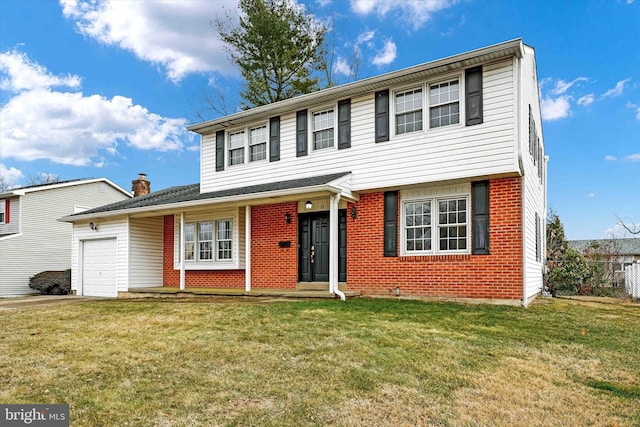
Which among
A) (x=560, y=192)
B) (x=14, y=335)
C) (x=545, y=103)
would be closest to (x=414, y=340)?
(x=14, y=335)

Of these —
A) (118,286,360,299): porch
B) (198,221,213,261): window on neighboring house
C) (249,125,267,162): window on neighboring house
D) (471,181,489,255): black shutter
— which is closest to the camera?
(471,181,489,255): black shutter

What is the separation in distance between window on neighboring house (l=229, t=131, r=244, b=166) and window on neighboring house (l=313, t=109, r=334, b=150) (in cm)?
273

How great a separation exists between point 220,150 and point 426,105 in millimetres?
6917

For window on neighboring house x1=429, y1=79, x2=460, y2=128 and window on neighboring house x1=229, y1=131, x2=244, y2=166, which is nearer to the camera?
window on neighboring house x1=429, y1=79, x2=460, y2=128

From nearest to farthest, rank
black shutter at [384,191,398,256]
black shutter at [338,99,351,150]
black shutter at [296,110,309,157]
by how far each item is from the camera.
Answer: black shutter at [384,191,398,256], black shutter at [338,99,351,150], black shutter at [296,110,309,157]

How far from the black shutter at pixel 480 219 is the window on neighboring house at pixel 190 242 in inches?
347

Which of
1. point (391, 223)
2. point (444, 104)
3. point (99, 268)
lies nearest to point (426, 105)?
point (444, 104)

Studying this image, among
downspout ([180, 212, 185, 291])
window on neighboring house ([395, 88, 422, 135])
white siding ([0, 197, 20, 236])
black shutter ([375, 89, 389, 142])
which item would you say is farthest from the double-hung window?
white siding ([0, 197, 20, 236])

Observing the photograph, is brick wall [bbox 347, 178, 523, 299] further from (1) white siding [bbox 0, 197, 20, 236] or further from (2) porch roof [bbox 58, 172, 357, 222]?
(1) white siding [bbox 0, 197, 20, 236]

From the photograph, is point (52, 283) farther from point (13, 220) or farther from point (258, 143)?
point (258, 143)

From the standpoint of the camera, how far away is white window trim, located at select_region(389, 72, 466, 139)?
10172 mm

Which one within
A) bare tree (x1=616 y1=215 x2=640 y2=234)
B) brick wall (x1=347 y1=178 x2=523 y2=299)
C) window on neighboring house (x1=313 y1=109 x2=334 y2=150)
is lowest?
brick wall (x1=347 y1=178 x2=523 y2=299)

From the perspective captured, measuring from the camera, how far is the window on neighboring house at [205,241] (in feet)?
46.6

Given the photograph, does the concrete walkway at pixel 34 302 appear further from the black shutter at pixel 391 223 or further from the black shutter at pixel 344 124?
the black shutter at pixel 391 223
